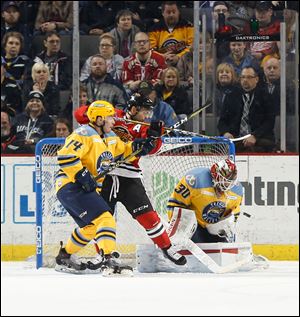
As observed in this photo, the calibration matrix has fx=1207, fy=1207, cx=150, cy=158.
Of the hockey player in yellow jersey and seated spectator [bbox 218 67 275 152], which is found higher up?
seated spectator [bbox 218 67 275 152]

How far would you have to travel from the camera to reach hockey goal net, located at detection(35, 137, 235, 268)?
8.45 meters

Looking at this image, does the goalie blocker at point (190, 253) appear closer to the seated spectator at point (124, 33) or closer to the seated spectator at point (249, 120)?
the seated spectator at point (249, 120)

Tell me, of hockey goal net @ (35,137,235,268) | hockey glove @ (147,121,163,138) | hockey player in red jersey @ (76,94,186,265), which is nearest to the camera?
Result: hockey glove @ (147,121,163,138)

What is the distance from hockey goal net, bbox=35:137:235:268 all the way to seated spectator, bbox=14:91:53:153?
0.83m

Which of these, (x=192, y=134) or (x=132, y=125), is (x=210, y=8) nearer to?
(x=192, y=134)

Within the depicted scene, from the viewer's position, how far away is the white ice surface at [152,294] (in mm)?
5641

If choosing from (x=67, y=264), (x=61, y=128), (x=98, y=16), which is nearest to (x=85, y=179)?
(x=67, y=264)

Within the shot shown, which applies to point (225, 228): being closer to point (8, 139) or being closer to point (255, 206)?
point (255, 206)

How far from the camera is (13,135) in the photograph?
9.40 meters

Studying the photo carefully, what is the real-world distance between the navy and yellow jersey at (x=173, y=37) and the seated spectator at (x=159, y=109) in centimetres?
35

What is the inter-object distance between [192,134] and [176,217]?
0.82 metres

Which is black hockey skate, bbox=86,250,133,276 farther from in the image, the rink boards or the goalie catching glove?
the rink boards

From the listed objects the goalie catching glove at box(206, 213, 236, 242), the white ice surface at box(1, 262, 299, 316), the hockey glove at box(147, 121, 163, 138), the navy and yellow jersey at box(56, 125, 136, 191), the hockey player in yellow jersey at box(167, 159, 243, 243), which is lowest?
the white ice surface at box(1, 262, 299, 316)

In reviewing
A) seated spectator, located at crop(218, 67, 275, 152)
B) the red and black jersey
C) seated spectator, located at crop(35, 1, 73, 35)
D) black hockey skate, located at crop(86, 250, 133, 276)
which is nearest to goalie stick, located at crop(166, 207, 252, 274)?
the red and black jersey
